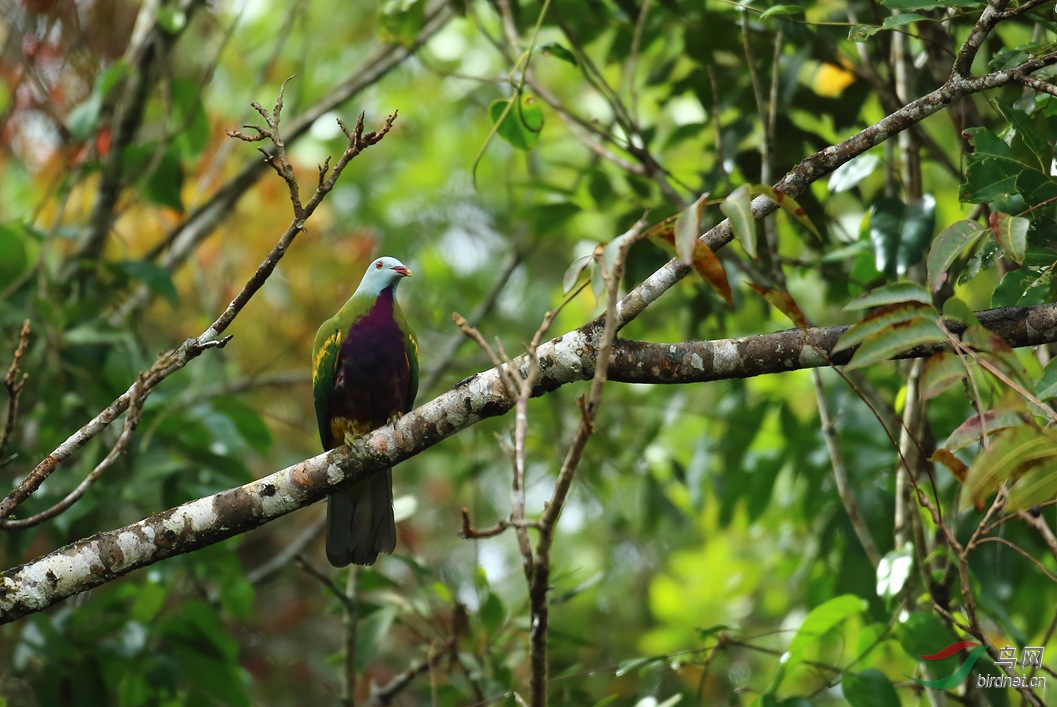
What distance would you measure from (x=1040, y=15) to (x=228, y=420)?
2.98 meters

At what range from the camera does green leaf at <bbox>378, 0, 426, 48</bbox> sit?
347cm

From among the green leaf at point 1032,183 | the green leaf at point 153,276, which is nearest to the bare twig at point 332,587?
the green leaf at point 153,276

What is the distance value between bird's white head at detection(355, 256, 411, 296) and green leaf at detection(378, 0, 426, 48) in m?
0.86

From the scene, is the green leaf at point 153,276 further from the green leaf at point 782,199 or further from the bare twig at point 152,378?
the green leaf at point 782,199

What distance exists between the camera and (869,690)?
2.49 m

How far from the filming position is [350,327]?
139 inches

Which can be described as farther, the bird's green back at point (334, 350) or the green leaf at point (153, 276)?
the green leaf at point (153, 276)

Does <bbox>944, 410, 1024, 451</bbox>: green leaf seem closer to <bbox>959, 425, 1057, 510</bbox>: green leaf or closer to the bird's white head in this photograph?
<bbox>959, 425, 1057, 510</bbox>: green leaf

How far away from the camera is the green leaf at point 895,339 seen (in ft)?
5.70

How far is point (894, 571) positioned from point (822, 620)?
0.25 metres

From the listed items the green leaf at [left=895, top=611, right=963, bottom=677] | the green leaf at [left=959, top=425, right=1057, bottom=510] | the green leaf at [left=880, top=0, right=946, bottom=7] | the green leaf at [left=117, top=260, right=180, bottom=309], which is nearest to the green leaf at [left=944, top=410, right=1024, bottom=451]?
the green leaf at [left=959, top=425, right=1057, bottom=510]

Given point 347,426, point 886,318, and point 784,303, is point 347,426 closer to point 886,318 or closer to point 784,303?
point 784,303

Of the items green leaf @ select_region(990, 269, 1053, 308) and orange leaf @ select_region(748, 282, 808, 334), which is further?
green leaf @ select_region(990, 269, 1053, 308)

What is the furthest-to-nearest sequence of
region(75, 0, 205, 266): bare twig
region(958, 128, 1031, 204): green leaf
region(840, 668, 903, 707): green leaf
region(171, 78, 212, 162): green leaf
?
1. region(75, 0, 205, 266): bare twig
2. region(171, 78, 212, 162): green leaf
3. region(840, 668, 903, 707): green leaf
4. region(958, 128, 1031, 204): green leaf
